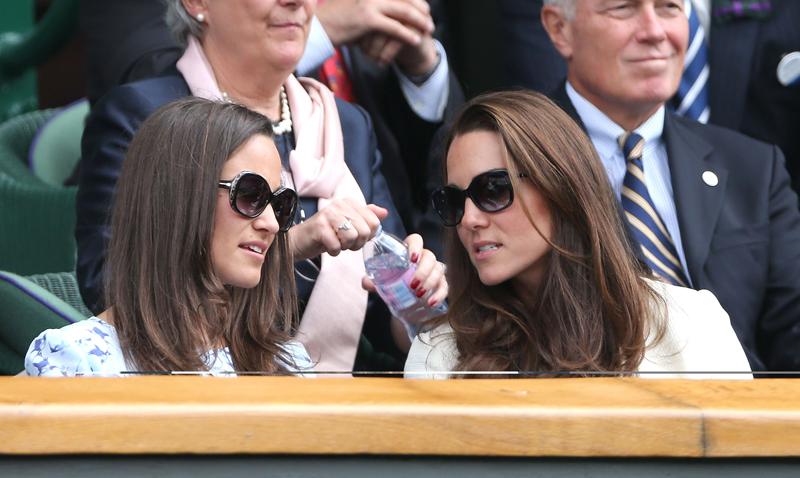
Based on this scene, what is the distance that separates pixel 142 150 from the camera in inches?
97.3

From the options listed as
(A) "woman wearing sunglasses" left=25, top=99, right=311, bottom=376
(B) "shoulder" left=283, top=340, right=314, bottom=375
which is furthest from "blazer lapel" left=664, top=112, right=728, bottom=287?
(A) "woman wearing sunglasses" left=25, top=99, right=311, bottom=376

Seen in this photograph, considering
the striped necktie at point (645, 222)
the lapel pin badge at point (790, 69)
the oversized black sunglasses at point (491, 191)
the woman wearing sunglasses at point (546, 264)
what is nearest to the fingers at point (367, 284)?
the woman wearing sunglasses at point (546, 264)

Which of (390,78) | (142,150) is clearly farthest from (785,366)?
(142,150)

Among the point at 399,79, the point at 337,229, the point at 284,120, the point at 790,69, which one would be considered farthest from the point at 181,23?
the point at 790,69

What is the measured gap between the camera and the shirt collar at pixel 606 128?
11.4 feet

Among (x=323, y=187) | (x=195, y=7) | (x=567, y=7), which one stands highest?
(x=195, y=7)

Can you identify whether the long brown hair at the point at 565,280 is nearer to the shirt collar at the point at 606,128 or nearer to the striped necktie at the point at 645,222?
the striped necktie at the point at 645,222

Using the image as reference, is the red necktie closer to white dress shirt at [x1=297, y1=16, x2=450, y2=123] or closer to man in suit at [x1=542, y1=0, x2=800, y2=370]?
white dress shirt at [x1=297, y1=16, x2=450, y2=123]

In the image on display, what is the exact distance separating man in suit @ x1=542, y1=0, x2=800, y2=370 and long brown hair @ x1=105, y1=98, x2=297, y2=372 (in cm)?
113

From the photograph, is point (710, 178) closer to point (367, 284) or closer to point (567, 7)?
point (567, 7)

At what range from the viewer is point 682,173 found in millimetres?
3434

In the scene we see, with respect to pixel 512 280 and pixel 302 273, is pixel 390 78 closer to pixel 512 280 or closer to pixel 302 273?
pixel 302 273

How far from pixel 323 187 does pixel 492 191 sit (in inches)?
21.7

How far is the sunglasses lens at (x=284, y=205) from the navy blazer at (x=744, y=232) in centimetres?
115
